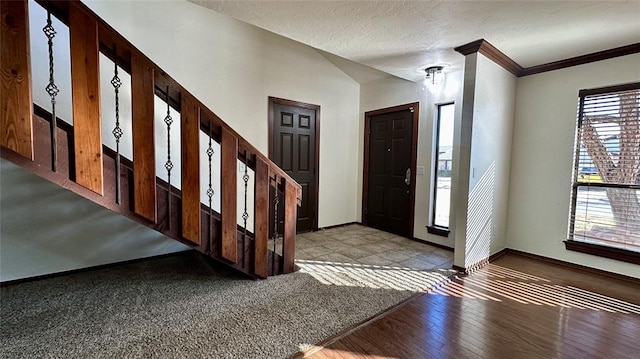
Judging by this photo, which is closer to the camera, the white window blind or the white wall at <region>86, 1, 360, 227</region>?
the white window blind

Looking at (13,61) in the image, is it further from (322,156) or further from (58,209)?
(322,156)

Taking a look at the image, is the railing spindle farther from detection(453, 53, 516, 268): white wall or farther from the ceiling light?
the ceiling light

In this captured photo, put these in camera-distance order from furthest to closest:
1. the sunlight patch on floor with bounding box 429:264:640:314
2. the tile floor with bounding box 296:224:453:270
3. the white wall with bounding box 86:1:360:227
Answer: the tile floor with bounding box 296:224:453:270
the white wall with bounding box 86:1:360:227
the sunlight patch on floor with bounding box 429:264:640:314

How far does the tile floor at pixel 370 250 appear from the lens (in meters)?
3.29

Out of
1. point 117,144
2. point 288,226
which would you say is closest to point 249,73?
point 288,226

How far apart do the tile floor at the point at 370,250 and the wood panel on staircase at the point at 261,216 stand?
0.80 metres

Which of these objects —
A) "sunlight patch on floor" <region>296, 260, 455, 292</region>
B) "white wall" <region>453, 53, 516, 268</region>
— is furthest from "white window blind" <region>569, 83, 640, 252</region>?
"sunlight patch on floor" <region>296, 260, 455, 292</region>

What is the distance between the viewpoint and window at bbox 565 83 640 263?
9.34 ft

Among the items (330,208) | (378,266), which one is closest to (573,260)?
(378,266)

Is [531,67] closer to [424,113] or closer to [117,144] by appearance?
[424,113]

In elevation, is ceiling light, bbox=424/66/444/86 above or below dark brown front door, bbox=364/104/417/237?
above

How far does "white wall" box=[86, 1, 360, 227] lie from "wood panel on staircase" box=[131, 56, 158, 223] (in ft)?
4.94

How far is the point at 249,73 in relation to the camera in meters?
3.74

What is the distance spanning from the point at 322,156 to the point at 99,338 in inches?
137
